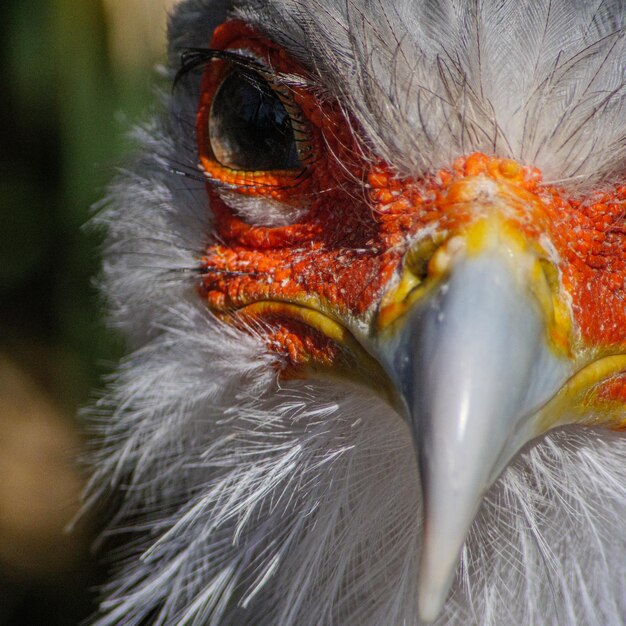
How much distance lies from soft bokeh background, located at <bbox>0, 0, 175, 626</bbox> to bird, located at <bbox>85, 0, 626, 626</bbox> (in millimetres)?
1369

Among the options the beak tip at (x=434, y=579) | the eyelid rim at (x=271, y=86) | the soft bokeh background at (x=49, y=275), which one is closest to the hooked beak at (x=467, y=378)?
the beak tip at (x=434, y=579)

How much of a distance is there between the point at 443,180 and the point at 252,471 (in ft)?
2.28

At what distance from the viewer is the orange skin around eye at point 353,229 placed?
121 cm

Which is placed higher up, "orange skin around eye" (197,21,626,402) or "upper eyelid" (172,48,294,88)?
"upper eyelid" (172,48,294,88)

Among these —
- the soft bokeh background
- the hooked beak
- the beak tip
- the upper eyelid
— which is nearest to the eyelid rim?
the upper eyelid

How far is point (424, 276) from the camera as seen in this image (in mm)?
1147

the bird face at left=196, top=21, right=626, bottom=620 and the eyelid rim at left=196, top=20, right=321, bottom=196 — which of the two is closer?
the bird face at left=196, top=21, right=626, bottom=620

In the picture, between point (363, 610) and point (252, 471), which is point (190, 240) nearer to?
point (252, 471)

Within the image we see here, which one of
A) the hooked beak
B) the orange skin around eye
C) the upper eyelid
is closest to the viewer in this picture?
the hooked beak

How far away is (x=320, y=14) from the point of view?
1412mm

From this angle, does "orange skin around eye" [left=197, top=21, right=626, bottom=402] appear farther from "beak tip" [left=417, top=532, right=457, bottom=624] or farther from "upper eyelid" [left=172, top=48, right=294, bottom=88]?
"beak tip" [left=417, top=532, right=457, bottom=624]

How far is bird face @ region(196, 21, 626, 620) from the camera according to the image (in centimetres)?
104

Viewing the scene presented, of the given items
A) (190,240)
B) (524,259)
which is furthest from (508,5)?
(190,240)

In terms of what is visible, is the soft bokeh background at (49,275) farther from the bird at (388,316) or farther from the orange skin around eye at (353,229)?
the orange skin around eye at (353,229)
